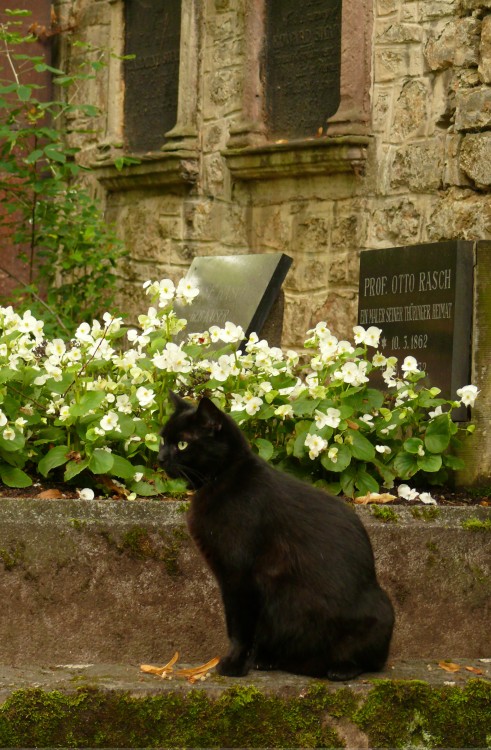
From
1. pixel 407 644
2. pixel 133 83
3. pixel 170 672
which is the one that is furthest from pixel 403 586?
pixel 133 83

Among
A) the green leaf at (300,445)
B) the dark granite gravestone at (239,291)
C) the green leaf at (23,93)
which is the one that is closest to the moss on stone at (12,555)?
the green leaf at (300,445)

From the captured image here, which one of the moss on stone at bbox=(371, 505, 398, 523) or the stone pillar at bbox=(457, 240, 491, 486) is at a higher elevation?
the stone pillar at bbox=(457, 240, 491, 486)

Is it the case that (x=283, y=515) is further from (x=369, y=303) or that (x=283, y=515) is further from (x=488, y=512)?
(x=369, y=303)

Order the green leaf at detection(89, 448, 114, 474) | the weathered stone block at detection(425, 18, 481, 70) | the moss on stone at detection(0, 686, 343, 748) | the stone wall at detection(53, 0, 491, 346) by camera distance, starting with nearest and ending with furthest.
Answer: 1. the moss on stone at detection(0, 686, 343, 748)
2. the green leaf at detection(89, 448, 114, 474)
3. the weathered stone block at detection(425, 18, 481, 70)
4. the stone wall at detection(53, 0, 491, 346)

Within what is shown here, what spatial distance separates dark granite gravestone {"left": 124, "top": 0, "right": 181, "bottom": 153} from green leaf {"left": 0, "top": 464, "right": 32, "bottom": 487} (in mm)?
6169

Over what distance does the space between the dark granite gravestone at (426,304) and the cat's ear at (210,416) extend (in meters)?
1.84

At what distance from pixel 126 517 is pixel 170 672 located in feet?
2.01

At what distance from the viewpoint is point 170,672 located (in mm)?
3582

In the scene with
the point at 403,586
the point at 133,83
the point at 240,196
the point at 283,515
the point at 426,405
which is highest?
the point at 133,83

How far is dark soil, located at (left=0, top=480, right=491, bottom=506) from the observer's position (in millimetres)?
4402

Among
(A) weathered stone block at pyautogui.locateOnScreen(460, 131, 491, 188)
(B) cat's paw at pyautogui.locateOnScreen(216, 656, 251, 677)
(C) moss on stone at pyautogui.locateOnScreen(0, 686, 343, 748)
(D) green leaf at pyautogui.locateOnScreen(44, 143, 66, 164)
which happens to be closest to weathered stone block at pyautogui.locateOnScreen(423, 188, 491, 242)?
(A) weathered stone block at pyautogui.locateOnScreen(460, 131, 491, 188)

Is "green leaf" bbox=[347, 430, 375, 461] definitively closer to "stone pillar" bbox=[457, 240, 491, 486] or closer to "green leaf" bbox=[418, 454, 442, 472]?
"green leaf" bbox=[418, 454, 442, 472]

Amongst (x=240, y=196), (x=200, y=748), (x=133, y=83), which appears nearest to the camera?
(x=200, y=748)

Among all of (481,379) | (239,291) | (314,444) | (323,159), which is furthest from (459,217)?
(314,444)
